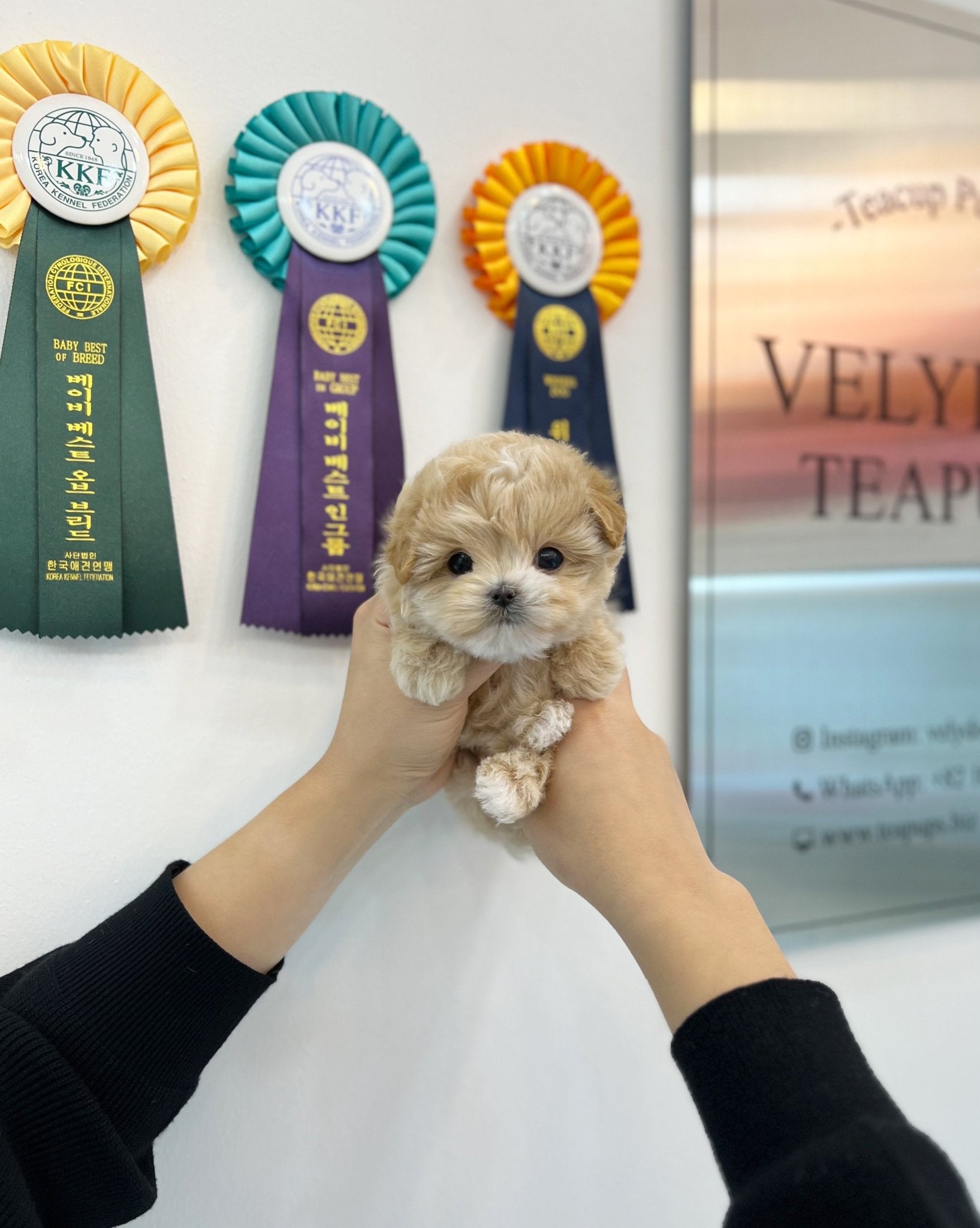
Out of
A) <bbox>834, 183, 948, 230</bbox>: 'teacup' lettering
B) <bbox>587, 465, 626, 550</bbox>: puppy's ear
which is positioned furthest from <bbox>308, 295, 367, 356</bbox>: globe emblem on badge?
<bbox>834, 183, 948, 230</bbox>: 'teacup' lettering

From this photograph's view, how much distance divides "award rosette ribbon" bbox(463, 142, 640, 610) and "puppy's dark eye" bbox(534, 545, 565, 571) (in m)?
0.41

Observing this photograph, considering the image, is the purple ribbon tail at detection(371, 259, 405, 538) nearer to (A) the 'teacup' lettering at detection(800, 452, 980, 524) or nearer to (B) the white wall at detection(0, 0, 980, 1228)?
(B) the white wall at detection(0, 0, 980, 1228)

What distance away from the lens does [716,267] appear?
119 centimetres

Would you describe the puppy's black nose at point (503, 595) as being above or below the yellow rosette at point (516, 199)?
below

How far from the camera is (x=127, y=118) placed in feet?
2.99

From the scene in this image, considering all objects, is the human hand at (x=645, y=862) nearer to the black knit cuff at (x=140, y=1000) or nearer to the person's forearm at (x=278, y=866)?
the person's forearm at (x=278, y=866)

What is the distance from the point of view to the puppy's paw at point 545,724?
792 millimetres

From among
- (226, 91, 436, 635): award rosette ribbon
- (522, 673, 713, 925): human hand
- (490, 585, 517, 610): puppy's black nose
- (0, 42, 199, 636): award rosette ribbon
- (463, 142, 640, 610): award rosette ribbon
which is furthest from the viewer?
(463, 142, 640, 610): award rosette ribbon

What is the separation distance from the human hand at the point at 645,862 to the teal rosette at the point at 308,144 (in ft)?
2.04

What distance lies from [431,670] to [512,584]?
0.12 m

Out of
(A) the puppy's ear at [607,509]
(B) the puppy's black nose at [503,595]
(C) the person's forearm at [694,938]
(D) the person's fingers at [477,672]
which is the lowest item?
(C) the person's forearm at [694,938]

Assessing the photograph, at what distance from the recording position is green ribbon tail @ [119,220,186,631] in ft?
3.05

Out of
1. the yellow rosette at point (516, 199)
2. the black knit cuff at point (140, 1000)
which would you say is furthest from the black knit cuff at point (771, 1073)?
the yellow rosette at point (516, 199)

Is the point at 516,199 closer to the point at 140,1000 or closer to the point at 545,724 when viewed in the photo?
the point at 545,724
